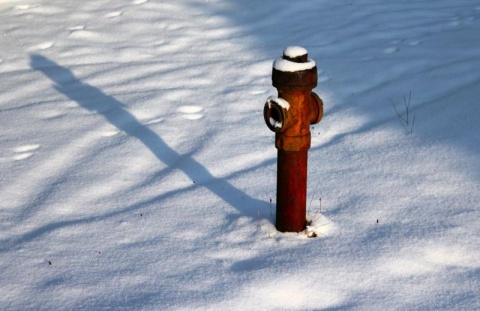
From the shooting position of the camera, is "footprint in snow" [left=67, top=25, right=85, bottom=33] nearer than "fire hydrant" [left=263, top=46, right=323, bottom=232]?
No

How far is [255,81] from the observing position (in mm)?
4668

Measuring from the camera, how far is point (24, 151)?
386cm

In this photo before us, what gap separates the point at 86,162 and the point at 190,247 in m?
1.12

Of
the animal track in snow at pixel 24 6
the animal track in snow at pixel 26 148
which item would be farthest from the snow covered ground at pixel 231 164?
the animal track in snow at pixel 24 6

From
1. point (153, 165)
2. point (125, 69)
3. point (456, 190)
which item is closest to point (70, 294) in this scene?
point (153, 165)

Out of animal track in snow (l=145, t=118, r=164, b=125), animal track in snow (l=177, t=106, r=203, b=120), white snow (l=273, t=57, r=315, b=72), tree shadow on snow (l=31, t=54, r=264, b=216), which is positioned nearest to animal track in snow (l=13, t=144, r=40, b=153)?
tree shadow on snow (l=31, t=54, r=264, b=216)

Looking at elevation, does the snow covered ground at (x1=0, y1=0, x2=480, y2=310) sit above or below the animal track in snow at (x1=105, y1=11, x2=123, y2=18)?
above

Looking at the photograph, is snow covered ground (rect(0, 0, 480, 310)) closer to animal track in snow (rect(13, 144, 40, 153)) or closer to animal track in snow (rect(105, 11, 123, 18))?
animal track in snow (rect(13, 144, 40, 153))

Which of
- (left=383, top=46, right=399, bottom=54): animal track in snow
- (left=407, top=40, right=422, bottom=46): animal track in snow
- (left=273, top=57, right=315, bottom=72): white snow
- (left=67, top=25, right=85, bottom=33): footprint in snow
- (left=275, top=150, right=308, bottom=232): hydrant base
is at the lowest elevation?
(left=67, top=25, right=85, bottom=33): footprint in snow

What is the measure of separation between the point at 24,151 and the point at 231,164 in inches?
43.4

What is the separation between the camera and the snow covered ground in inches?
98.5

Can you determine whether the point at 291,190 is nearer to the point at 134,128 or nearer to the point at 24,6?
the point at 134,128

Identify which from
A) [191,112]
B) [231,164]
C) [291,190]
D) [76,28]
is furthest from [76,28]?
[291,190]

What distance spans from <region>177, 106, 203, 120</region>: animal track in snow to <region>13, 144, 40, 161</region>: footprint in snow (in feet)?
2.70
